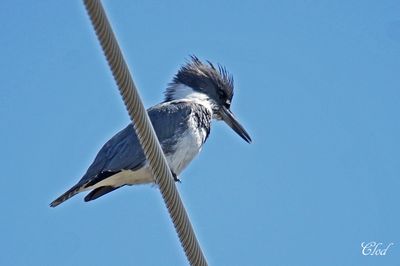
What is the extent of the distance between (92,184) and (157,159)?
2.35m

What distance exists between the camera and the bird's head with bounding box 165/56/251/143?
25.1 feet

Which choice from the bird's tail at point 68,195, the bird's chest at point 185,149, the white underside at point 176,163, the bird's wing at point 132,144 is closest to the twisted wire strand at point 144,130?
the bird's tail at point 68,195

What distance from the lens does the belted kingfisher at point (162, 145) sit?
6.28 meters

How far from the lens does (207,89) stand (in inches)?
304

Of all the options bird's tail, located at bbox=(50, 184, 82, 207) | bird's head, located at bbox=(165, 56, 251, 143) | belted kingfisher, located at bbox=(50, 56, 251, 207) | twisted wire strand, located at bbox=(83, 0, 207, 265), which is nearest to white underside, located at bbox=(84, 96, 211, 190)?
belted kingfisher, located at bbox=(50, 56, 251, 207)

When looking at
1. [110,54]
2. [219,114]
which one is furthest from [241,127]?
[110,54]

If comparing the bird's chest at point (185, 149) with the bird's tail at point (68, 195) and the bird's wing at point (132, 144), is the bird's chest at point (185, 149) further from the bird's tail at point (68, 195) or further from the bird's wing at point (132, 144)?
the bird's tail at point (68, 195)

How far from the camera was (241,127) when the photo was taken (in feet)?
25.6

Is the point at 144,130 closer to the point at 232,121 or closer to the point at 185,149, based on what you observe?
the point at 185,149

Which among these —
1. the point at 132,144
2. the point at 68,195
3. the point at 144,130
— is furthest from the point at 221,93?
the point at 144,130

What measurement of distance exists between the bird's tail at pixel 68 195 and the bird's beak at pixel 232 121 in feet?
6.49

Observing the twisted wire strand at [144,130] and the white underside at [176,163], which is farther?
the white underside at [176,163]

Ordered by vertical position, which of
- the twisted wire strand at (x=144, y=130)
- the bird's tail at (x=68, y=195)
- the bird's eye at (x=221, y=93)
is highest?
the bird's eye at (x=221, y=93)

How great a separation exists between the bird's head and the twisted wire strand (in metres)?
3.67
